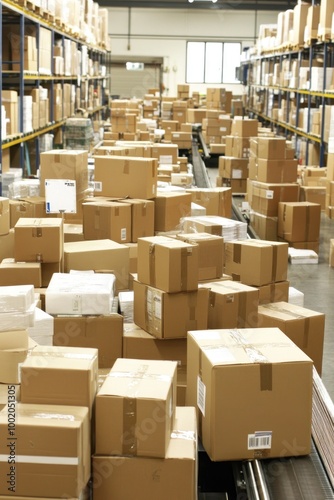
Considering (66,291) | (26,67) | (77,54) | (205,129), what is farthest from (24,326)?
(205,129)

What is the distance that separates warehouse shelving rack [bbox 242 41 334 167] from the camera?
12059 mm

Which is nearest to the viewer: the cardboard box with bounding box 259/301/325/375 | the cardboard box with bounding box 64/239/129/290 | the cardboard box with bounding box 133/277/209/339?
the cardboard box with bounding box 133/277/209/339

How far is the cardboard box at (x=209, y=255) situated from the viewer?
4.55 metres

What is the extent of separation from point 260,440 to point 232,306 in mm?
1166

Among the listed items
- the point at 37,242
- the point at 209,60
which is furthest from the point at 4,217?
the point at 209,60

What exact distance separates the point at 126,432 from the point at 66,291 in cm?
146

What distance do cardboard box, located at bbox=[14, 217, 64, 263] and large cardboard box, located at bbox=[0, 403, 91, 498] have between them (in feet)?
6.77

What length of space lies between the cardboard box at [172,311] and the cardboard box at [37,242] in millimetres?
737

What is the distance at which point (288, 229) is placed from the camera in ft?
27.1

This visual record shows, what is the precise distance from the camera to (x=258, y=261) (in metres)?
5.00

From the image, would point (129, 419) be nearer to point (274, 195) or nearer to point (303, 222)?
point (303, 222)

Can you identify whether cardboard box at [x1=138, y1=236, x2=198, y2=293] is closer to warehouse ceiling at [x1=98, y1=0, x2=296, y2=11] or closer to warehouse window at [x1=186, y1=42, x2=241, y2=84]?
warehouse ceiling at [x1=98, y1=0, x2=296, y2=11]

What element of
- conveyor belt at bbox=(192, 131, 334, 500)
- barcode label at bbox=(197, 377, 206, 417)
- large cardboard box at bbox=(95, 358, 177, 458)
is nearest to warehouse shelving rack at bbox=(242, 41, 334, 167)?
barcode label at bbox=(197, 377, 206, 417)

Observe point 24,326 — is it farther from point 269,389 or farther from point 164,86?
point 164,86
